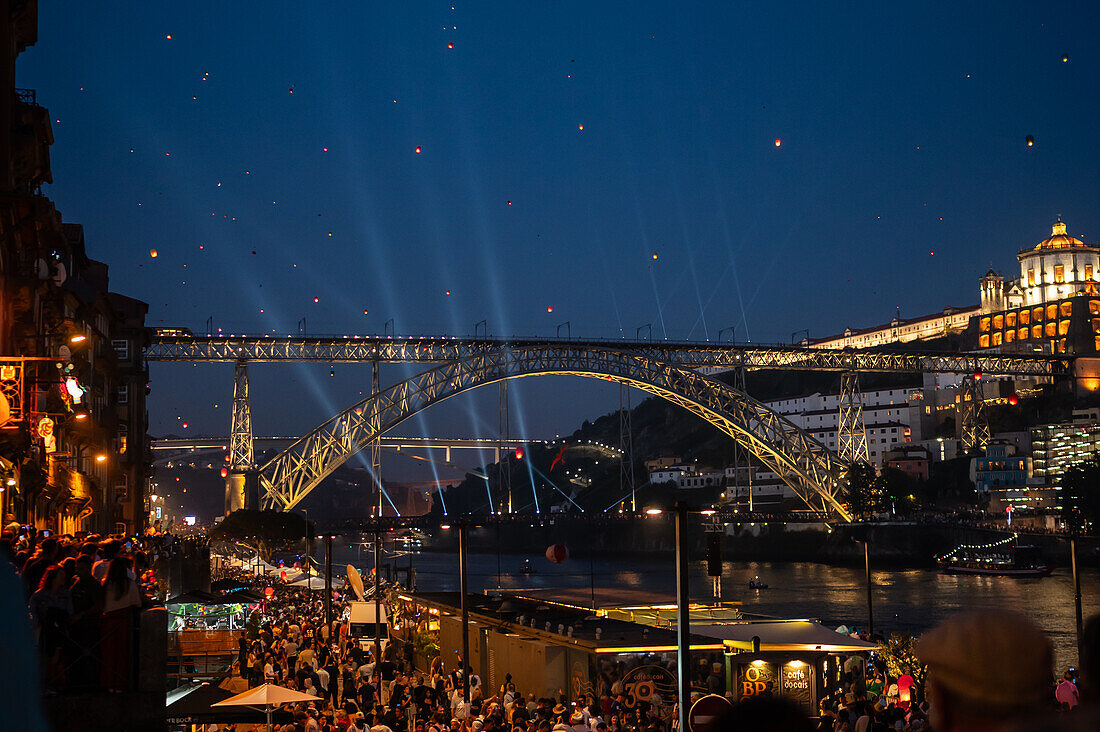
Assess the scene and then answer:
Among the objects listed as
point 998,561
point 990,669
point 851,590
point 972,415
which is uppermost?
point 972,415

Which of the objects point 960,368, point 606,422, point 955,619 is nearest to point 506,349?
point 960,368

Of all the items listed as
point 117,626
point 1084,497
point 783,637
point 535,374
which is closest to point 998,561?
point 1084,497

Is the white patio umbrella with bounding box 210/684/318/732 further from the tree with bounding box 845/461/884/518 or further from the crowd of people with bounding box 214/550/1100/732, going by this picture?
the tree with bounding box 845/461/884/518

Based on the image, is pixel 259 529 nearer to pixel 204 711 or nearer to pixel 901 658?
pixel 901 658

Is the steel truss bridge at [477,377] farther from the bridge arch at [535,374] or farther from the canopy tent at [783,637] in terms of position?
the canopy tent at [783,637]

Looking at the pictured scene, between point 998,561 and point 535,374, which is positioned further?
point 998,561

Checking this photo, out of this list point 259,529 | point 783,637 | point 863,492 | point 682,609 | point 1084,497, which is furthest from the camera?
point 863,492

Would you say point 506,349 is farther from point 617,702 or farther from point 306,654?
point 617,702

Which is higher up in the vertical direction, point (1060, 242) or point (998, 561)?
point (1060, 242)
